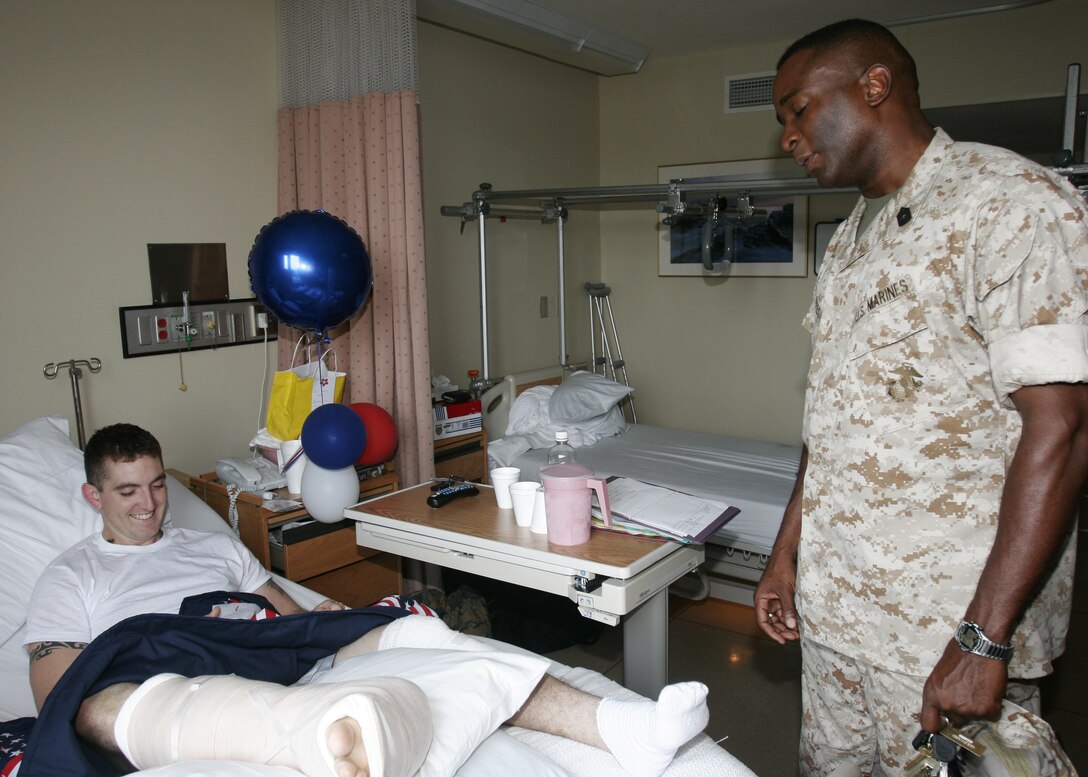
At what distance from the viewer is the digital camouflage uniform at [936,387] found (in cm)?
114

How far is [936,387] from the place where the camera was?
126 centimetres

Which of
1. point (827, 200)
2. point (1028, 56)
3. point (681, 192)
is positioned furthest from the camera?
point (827, 200)

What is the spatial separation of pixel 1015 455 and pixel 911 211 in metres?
0.42

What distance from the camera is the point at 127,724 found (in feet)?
4.51

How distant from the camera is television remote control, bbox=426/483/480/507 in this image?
2271 millimetres

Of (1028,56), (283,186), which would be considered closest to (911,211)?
(283,186)

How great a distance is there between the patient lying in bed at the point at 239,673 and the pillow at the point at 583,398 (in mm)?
1892

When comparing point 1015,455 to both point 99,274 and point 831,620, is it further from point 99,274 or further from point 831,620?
point 99,274

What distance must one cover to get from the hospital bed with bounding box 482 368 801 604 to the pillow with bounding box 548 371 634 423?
0.10 feet

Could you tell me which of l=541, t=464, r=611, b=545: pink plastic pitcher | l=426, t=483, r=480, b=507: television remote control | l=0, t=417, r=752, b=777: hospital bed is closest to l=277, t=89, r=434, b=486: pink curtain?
l=426, t=483, r=480, b=507: television remote control

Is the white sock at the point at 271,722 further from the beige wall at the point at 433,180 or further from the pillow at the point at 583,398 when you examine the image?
the pillow at the point at 583,398

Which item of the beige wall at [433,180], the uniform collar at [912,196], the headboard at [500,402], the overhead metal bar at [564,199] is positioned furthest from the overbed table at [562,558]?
the overhead metal bar at [564,199]

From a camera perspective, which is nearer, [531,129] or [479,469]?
[479,469]

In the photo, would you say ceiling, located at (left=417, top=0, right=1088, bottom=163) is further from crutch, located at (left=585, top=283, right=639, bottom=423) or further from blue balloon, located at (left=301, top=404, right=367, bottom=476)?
blue balloon, located at (left=301, top=404, right=367, bottom=476)
